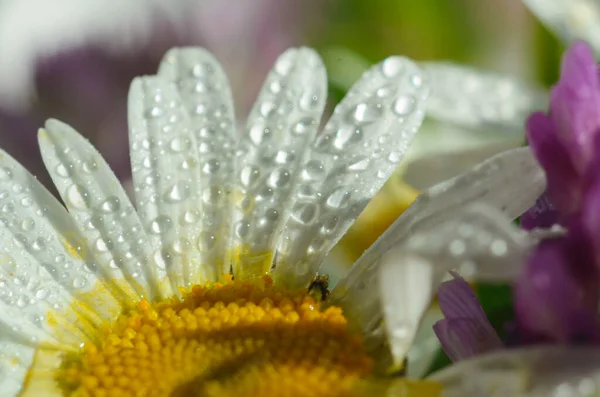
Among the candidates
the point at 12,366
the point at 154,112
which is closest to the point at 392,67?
the point at 154,112

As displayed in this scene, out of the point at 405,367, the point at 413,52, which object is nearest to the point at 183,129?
the point at 405,367

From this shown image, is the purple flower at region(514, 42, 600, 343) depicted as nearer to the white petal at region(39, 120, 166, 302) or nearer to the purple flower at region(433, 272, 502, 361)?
the purple flower at region(433, 272, 502, 361)

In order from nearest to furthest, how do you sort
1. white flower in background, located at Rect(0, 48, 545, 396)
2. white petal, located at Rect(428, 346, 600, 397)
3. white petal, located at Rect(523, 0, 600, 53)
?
white petal, located at Rect(428, 346, 600, 397) → white flower in background, located at Rect(0, 48, 545, 396) → white petal, located at Rect(523, 0, 600, 53)

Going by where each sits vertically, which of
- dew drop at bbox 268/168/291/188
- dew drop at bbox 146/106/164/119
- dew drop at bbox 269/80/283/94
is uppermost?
dew drop at bbox 146/106/164/119

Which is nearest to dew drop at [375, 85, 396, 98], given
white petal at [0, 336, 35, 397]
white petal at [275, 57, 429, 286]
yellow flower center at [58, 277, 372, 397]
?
white petal at [275, 57, 429, 286]

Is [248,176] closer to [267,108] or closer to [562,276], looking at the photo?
[267,108]
